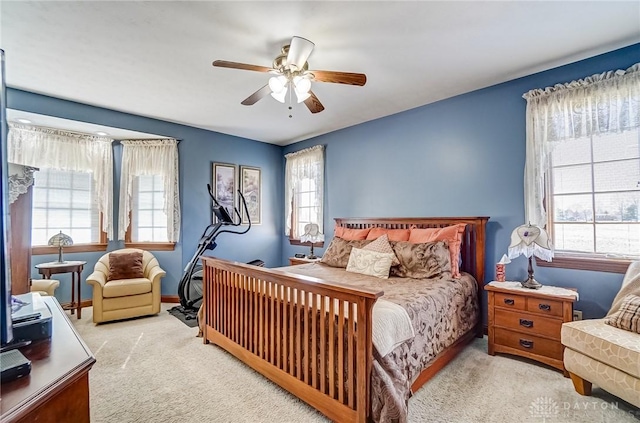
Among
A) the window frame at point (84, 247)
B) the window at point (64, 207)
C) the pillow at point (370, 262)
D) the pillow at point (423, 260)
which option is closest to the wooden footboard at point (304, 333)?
the pillow at point (370, 262)

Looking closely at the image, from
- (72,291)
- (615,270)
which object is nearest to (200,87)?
(72,291)

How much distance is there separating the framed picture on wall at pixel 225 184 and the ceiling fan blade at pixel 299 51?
318 cm

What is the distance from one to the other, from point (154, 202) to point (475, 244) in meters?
4.76

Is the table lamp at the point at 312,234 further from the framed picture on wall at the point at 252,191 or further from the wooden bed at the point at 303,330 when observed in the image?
the wooden bed at the point at 303,330

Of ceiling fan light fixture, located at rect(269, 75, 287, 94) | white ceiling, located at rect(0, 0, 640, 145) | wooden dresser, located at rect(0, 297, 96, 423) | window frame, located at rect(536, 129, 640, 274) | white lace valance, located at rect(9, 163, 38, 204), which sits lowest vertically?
wooden dresser, located at rect(0, 297, 96, 423)

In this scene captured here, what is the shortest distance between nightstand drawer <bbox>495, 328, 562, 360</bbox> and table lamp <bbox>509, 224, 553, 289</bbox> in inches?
17.4

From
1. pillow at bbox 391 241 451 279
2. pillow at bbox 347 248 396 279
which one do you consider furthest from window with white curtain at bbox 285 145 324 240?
pillow at bbox 391 241 451 279

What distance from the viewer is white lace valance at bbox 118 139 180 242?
185 inches

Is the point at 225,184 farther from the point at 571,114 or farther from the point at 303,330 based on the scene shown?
the point at 571,114

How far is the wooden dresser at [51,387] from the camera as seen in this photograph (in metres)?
0.80

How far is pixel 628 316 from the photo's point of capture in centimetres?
201

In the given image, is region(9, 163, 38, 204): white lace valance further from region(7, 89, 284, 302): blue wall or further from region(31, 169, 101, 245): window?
region(31, 169, 101, 245): window

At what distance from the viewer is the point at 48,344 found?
1.20 m

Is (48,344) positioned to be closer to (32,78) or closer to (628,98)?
(32,78)
